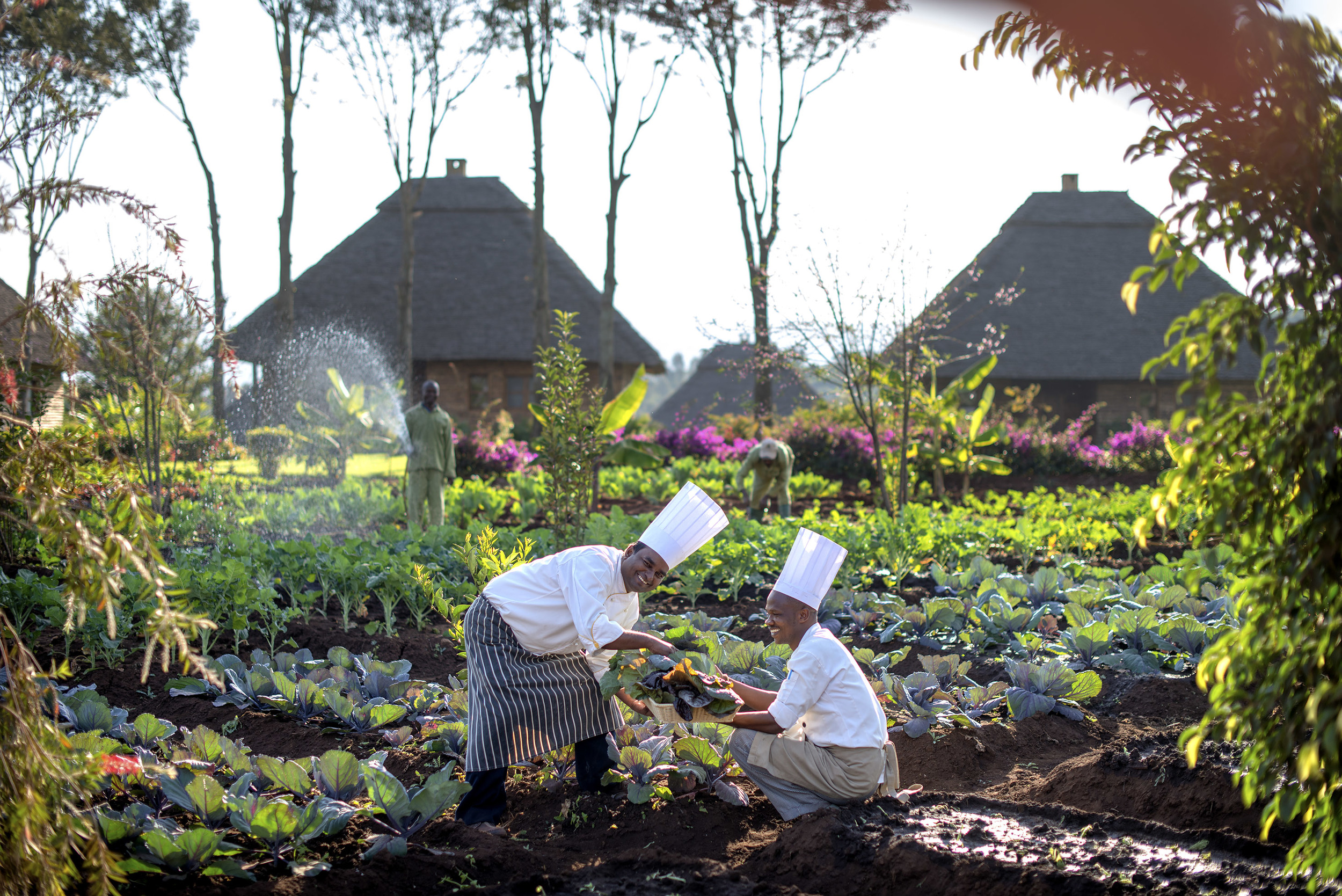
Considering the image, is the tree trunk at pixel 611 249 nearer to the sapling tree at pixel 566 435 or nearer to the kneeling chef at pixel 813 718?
the sapling tree at pixel 566 435

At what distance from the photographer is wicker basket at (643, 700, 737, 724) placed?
11.1 ft

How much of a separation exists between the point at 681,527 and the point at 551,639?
66 cm

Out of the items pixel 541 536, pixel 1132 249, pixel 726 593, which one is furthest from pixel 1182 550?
pixel 1132 249

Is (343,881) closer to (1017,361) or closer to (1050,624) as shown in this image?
(1050,624)

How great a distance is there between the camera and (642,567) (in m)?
3.54

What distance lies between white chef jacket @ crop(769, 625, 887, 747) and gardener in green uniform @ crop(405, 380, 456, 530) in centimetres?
749

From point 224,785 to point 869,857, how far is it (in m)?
2.26

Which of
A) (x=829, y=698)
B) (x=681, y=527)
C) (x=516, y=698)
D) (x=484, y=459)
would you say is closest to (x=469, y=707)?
(x=516, y=698)

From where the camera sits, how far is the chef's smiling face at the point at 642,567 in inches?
139

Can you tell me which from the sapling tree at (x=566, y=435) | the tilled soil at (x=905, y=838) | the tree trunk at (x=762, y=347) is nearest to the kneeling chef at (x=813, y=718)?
the tilled soil at (x=905, y=838)

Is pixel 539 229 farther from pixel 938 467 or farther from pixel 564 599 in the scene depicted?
pixel 564 599

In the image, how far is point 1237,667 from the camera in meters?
2.33

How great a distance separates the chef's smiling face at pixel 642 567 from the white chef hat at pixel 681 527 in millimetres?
22

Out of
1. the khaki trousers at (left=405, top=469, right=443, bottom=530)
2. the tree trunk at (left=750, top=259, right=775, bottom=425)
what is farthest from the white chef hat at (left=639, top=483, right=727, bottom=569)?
the tree trunk at (left=750, top=259, right=775, bottom=425)
